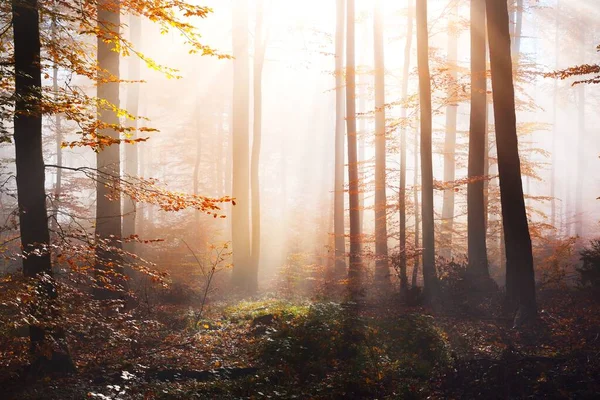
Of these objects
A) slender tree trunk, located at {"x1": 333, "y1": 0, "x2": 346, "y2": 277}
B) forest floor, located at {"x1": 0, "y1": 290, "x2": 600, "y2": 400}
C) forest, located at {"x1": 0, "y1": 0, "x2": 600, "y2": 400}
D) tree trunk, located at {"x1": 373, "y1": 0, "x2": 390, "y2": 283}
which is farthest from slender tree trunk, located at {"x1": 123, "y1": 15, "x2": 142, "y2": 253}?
tree trunk, located at {"x1": 373, "y1": 0, "x2": 390, "y2": 283}

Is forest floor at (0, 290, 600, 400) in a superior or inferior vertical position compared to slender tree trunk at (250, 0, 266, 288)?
inferior

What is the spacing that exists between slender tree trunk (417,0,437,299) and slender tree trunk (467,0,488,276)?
1364mm

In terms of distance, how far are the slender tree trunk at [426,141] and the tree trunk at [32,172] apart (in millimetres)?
8863

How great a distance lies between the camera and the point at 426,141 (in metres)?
12.2

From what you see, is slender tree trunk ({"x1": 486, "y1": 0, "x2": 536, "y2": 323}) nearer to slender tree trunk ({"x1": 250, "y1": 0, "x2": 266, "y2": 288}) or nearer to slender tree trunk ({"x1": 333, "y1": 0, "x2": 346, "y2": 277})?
slender tree trunk ({"x1": 333, "y1": 0, "x2": 346, "y2": 277})

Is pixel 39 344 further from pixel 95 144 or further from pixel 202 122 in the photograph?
pixel 202 122

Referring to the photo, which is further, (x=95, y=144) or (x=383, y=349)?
(x=383, y=349)

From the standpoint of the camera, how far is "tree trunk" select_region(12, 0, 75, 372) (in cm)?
614

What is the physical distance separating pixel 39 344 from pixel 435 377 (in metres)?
5.87

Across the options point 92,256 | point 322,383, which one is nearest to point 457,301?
point 322,383

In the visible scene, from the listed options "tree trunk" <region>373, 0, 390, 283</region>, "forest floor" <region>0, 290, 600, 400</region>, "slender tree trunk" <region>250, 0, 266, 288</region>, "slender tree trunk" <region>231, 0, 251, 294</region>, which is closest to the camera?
"forest floor" <region>0, 290, 600, 400</region>

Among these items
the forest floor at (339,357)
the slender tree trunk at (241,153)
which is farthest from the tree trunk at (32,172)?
the slender tree trunk at (241,153)

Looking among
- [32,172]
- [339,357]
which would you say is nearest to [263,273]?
[339,357]

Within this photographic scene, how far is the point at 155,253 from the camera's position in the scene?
1855cm
